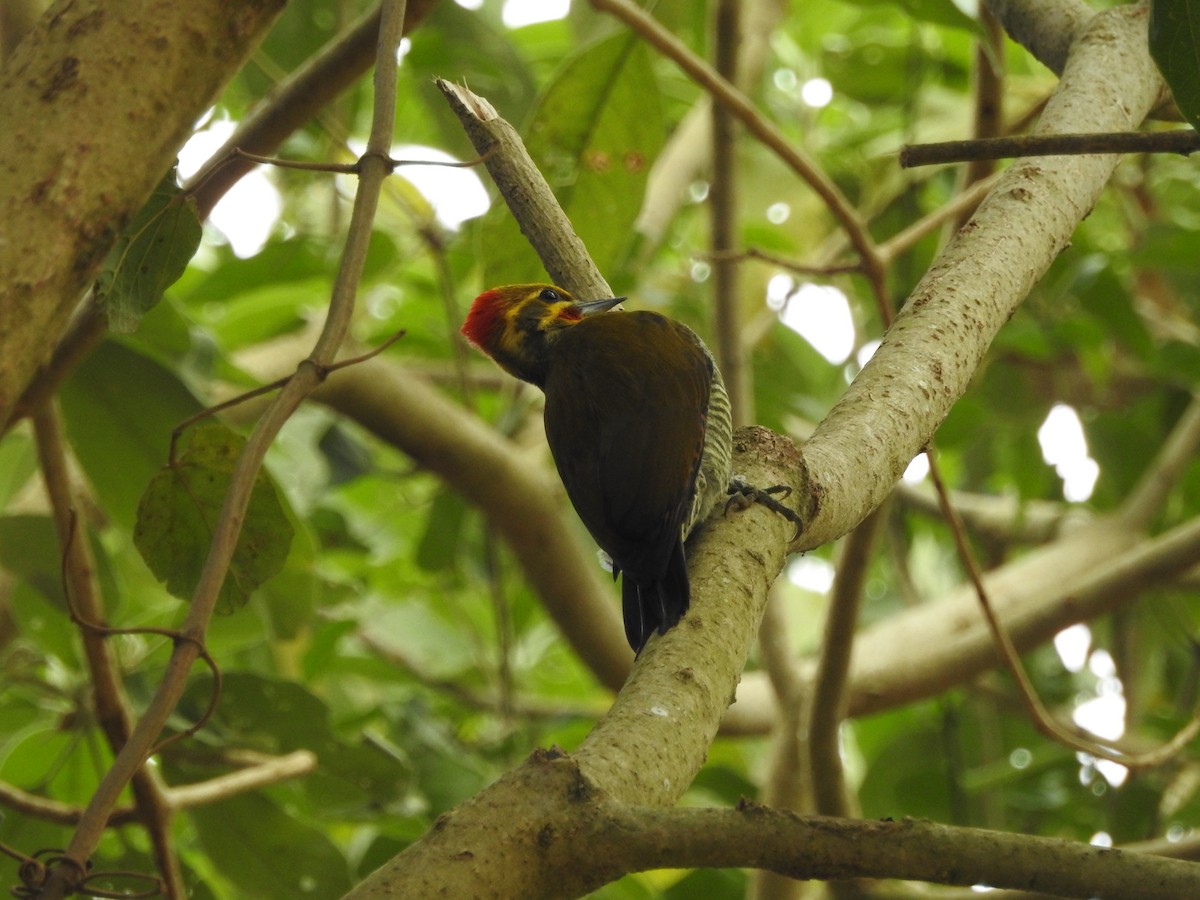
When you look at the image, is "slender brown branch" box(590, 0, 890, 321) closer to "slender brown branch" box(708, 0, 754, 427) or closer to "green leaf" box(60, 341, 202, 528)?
"slender brown branch" box(708, 0, 754, 427)

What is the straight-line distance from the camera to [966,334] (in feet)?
5.11

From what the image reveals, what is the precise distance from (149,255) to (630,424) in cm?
80

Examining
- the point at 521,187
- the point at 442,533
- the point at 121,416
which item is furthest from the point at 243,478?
the point at 442,533

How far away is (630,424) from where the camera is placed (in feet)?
6.85

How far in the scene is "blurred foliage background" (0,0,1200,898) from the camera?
250 centimetres

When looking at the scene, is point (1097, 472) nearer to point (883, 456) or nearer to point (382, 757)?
point (382, 757)

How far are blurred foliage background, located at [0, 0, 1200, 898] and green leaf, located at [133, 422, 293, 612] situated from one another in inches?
2.9

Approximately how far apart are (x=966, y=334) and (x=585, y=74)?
1444 mm

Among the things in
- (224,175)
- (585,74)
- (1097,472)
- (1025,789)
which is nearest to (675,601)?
(224,175)

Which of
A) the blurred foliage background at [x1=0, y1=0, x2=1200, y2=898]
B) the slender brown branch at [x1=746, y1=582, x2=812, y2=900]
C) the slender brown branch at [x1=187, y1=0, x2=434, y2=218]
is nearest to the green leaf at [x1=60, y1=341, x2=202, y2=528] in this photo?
the blurred foliage background at [x1=0, y1=0, x2=1200, y2=898]

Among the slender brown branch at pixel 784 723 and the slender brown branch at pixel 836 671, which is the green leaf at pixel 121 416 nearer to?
the slender brown branch at pixel 836 671

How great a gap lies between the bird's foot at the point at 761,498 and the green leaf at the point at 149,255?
750 mm

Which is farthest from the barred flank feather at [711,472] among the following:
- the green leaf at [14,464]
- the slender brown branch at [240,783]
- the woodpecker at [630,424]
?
the green leaf at [14,464]

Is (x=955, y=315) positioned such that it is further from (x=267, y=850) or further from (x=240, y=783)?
(x=267, y=850)
